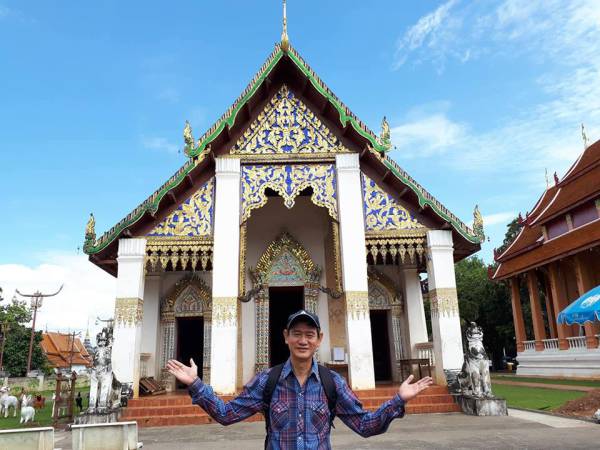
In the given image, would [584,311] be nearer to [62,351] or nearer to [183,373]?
[183,373]

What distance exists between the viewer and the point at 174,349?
10008mm

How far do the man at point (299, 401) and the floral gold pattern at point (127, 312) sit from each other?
Answer: 21.8 feet

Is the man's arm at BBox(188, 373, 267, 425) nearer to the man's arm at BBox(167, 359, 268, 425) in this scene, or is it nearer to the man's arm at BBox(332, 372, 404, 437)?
the man's arm at BBox(167, 359, 268, 425)

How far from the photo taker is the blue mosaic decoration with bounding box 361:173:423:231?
28.7 feet

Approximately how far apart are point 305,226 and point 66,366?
3186 centimetres

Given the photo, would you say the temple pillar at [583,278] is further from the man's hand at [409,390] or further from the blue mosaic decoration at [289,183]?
the man's hand at [409,390]

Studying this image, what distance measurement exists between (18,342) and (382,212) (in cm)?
2603

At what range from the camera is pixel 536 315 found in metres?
17.7

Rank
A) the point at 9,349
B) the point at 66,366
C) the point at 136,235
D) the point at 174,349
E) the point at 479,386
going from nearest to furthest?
1. the point at 479,386
2. the point at 136,235
3. the point at 174,349
4. the point at 9,349
5. the point at 66,366

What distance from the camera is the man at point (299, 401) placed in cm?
170

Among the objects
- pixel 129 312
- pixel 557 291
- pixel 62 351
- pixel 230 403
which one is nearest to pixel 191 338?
pixel 129 312

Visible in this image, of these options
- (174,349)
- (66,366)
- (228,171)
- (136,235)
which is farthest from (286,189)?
(66,366)

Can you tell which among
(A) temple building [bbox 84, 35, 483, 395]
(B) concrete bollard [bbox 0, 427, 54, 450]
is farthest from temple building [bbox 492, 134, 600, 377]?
(B) concrete bollard [bbox 0, 427, 54, 450]

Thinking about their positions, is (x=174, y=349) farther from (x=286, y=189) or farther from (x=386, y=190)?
(x=386, y=190)
